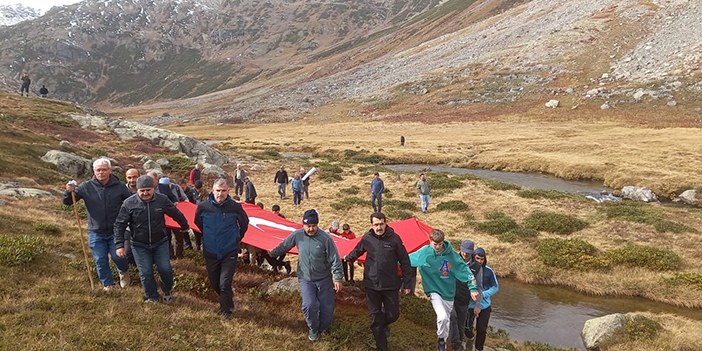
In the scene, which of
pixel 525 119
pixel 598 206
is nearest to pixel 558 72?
pixel 525 119

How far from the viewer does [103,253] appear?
28.0 ft

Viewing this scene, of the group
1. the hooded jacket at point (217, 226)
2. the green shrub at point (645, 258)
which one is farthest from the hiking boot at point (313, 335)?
the green shrub at point (645, 258)

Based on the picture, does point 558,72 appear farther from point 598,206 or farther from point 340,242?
point 340,242

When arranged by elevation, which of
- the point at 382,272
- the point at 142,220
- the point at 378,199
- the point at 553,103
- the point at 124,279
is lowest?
the point at 378,199

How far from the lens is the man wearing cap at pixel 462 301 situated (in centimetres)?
898

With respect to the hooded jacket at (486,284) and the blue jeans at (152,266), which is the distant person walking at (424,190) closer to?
the hooded jacket at (486,284)

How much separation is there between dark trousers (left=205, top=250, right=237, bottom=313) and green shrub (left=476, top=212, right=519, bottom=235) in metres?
16.3

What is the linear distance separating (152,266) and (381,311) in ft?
16.2

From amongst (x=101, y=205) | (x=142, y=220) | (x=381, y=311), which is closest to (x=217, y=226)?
(x=142, y=220)

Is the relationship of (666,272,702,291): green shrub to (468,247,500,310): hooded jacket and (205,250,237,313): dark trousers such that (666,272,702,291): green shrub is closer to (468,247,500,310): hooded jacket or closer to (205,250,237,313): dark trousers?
(468,247,500,310): hooded jacket

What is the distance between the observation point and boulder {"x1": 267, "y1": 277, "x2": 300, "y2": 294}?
34.3ft

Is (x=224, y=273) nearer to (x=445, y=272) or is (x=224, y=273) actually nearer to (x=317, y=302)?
(x=317, y=302)

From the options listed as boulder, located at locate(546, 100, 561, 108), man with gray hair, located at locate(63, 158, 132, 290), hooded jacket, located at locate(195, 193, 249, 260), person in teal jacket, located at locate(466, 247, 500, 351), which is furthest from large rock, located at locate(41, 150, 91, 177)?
boulder, located at locate(546, 100, 561, 108)

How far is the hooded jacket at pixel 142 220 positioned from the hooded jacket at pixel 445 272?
558 centimetres
